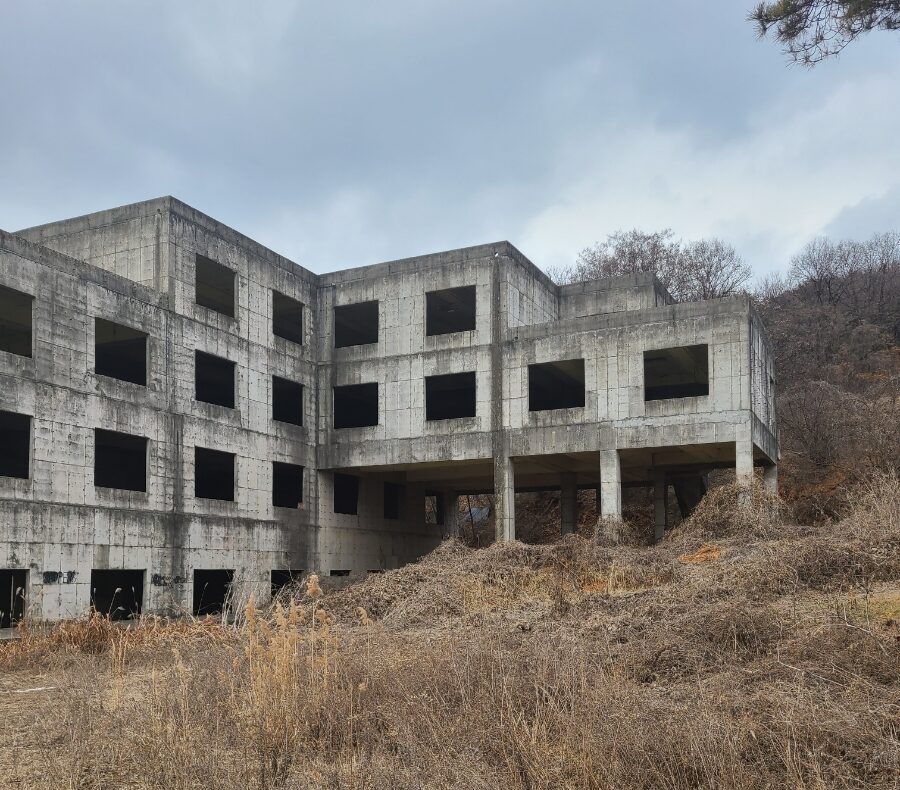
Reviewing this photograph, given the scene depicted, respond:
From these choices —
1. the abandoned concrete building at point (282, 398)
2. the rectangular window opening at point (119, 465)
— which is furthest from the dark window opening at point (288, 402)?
the rectangular window opening at point (119, 465)

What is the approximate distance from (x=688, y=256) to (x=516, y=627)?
42.5 m

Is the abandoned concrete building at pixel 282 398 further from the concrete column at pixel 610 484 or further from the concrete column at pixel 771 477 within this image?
the concrete column at pixel 771 477

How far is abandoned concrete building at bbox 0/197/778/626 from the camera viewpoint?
22.6m

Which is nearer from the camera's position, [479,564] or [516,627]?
[516,627]

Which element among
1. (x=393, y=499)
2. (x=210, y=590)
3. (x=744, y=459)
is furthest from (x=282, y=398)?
(x=744, y=459)

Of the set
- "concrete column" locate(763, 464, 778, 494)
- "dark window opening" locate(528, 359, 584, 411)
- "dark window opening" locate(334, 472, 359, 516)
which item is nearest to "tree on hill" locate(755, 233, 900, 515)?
"concrete column" locate(763, 464, 778, 494)

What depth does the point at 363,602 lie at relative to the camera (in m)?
18.8

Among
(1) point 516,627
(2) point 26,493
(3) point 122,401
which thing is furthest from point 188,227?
(1) point 516,627

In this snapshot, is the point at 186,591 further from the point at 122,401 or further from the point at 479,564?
the point at 479,564

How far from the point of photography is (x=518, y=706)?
747 cm

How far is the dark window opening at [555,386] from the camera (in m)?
32.3

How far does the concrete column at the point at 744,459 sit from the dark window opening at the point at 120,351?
16.2m

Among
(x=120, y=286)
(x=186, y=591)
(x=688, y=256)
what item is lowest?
(x=186, y=591)

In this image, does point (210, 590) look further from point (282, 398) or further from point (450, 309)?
point (450, 309)
